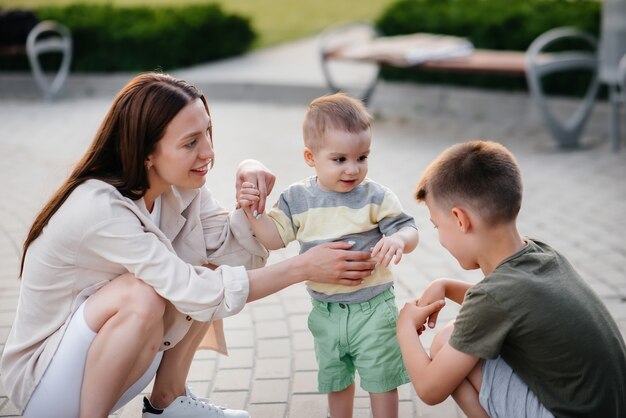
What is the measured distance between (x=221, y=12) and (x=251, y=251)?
10.3 metres

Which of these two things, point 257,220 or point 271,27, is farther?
point 271,27

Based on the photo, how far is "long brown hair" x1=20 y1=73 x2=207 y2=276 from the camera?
2.77 meters

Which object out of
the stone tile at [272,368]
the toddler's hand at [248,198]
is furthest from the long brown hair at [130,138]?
the stone tile at [272,368]

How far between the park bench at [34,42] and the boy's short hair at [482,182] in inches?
366

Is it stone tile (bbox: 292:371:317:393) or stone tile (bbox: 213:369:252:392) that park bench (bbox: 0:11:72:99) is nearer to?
stone tile (bbox: 213:369:252:392)

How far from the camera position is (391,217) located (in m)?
2.90

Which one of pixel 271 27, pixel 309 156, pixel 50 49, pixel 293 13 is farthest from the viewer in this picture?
pixel 293 13

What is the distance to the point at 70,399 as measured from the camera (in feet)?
9.07

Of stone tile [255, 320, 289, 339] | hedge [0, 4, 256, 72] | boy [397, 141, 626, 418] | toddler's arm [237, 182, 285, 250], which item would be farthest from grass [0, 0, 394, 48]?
boy [397, 141, 626, 418]

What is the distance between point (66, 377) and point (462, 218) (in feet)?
4.44

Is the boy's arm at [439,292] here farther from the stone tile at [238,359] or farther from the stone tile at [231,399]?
the stone tile at [238,359]

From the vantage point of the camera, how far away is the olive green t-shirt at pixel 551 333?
7.91 feet

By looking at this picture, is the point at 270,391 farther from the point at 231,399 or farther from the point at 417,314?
the point at 417,314

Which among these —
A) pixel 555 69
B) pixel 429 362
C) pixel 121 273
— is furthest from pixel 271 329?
pixel 555 69
